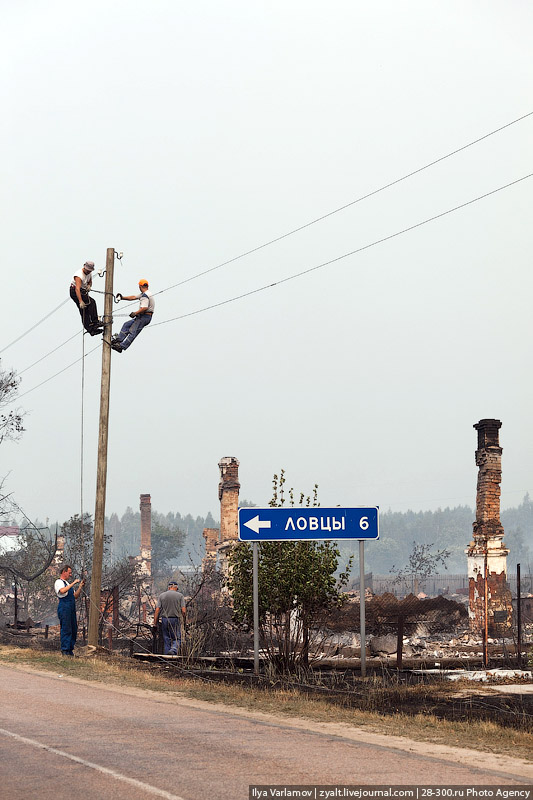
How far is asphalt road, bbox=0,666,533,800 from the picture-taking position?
7.56 meters

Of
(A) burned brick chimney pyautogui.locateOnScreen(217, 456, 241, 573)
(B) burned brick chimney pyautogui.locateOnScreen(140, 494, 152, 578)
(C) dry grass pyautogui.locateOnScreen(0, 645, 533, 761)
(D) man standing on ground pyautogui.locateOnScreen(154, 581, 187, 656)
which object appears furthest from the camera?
(B) burned brick chimney pyautogui.locateOnScreen(140, 494, 152, 578)

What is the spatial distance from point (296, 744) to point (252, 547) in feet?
22.6

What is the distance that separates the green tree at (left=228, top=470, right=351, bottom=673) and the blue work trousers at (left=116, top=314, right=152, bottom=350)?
20.2 ft

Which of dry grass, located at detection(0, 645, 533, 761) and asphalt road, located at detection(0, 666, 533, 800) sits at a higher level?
asphalt road, located at detection(0, 666, 533, 800)

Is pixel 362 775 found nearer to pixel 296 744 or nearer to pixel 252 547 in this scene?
pixel 296 744

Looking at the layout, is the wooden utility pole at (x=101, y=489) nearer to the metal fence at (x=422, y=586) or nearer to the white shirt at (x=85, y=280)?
the white shirt at (x=85, y=280)

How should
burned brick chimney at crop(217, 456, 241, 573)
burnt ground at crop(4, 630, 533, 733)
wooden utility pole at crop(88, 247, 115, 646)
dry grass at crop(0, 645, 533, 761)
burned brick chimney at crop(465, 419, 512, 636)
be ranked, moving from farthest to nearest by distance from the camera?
burned brick chimney at crop(217, 456, 241, 573)
burned brick chimney at crop(465, 419, 512, 636)
wooden utility pole at crop(88, 247, 115, 646)
burnt ground at crop(4, 630, 533, 733)
dry grass at crop(0, 645, 533, 761)

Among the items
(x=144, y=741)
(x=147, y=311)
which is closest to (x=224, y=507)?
(x=147, y=311)

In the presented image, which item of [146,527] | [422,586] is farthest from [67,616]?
[422,586]

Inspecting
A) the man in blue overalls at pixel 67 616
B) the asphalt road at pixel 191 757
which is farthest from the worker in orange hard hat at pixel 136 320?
the asphalt road at pixel 191 757

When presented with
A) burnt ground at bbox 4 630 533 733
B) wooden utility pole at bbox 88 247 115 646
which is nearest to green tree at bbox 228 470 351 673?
burnt ground at bbox 4 630 533 733

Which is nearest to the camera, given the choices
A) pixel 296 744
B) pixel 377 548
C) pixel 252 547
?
pixel 296 744

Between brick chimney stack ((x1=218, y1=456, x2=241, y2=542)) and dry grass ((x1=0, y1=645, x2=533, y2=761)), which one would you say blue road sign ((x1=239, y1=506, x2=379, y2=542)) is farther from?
brick chimney stack ((x1=218, y1=456, x2=241, y2=542))

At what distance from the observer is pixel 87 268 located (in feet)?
69.2
